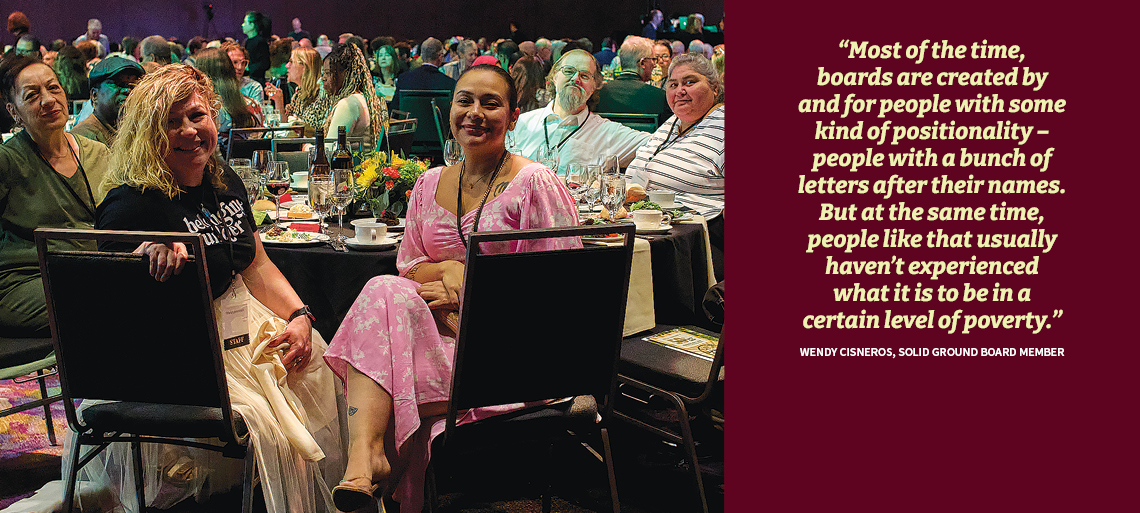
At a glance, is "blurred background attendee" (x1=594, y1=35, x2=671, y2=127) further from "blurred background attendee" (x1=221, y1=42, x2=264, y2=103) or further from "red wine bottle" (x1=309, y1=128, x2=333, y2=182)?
"red wine bottle" (x1=309, y1=128, x2=333, y2=182)

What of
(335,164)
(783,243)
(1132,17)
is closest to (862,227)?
(783,243)

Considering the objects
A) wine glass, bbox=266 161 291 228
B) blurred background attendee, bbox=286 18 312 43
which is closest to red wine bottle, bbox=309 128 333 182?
wine glass, bbox=266 161 291 228

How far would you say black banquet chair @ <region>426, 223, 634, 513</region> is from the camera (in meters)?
1.85

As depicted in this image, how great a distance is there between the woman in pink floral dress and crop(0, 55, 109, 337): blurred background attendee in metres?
1.08

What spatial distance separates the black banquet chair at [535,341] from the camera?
1852mm

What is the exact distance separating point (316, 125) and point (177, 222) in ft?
12.1

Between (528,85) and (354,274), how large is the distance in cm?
382

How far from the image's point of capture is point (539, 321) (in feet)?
6.28

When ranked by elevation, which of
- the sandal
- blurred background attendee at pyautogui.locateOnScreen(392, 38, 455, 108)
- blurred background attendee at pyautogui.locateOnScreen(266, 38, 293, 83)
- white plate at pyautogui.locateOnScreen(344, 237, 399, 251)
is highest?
blurred background attendee at pyautogui.locateOnScreen(266, 38, 293, 83)

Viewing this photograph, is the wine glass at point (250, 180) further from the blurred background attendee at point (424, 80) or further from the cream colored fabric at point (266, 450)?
the blurred background attendee at point (424, 80)

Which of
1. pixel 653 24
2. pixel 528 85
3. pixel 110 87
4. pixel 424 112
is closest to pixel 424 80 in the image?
pixel 424 112

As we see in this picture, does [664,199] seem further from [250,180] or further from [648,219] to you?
[250,180]

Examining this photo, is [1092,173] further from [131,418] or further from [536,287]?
[131,418]

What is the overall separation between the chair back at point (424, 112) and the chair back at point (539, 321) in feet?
17.1
